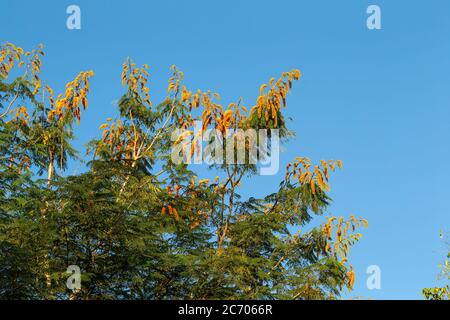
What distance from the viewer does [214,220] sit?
22.6 m

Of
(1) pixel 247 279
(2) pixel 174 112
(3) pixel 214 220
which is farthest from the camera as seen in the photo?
(2) pixel 174 112

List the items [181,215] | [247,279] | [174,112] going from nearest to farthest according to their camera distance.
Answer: [247,279] < [181,215] < [174,112]

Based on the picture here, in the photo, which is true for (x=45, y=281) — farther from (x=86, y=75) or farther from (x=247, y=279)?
(x=86, y=75)

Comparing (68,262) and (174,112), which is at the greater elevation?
(174,112)

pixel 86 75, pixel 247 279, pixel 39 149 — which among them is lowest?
pixel 247 279

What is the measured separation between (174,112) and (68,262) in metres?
9.62

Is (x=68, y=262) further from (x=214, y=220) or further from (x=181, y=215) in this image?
(x=214, y=220)

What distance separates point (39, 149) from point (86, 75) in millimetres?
2975
